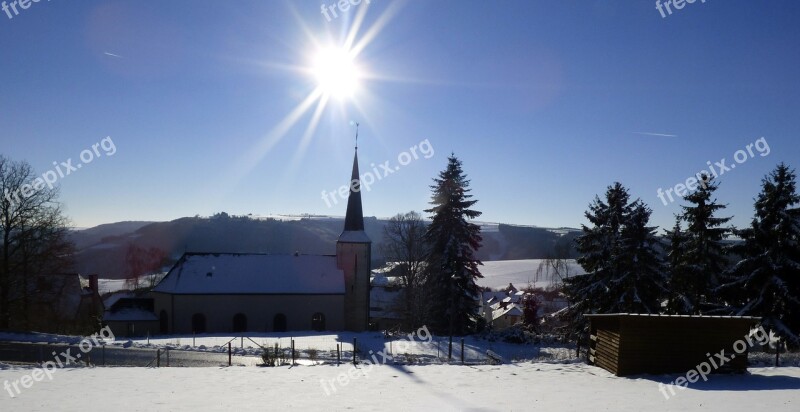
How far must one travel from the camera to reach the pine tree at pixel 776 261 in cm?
2597

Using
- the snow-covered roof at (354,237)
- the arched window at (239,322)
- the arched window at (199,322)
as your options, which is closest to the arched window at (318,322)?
the arched window at (239,322)

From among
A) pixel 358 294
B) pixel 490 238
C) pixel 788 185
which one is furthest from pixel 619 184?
pixel 490 238

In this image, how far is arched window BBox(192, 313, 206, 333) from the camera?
40.4 m

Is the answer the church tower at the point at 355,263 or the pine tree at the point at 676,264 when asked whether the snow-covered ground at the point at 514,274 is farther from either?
the pine tree at the point at 676,264

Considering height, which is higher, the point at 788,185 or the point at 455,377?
the point at 788,185

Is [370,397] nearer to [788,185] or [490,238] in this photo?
[788,185]

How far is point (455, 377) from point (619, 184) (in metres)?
18.4

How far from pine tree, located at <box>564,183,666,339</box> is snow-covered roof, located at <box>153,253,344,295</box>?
1916 cm

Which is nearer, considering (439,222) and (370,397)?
(370,397)

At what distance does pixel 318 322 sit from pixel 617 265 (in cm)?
2302

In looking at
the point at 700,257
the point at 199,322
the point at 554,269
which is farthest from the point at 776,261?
the point at 554,269

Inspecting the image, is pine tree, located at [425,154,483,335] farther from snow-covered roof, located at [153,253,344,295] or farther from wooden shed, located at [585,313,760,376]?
wooden shed, located at [585,313,760,376]

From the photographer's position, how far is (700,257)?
2967cm

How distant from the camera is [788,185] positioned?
86.4ft
